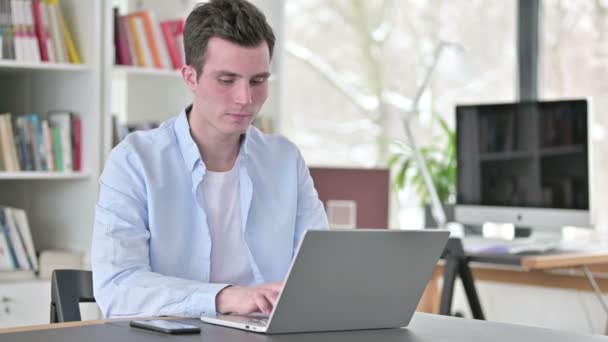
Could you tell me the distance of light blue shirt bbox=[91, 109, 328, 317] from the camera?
78.1 inches

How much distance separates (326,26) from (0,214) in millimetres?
2338

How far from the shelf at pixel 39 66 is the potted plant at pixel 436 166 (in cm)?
167

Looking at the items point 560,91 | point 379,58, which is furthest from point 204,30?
point 379,58

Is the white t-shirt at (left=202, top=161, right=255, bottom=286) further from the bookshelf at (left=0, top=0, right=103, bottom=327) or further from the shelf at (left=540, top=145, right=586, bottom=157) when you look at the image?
the shelf at (left=540, top=145, right=586, bottom=157)

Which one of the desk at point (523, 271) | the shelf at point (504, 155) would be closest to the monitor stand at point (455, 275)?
the desk at point (523, 271)

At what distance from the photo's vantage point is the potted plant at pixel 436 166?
480 cm

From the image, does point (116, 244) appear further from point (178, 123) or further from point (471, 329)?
point (471, 329)

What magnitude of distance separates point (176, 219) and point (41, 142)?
5.90ft

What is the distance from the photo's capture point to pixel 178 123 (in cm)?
223

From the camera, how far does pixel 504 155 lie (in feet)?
13.4

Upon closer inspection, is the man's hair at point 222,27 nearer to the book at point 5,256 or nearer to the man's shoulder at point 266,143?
the man's shoulder at point 266,143

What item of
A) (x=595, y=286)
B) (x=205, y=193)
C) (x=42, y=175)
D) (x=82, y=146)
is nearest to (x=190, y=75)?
(x=205, y=193)

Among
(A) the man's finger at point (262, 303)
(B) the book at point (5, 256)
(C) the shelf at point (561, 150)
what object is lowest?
(B) the book at point (5, 256)

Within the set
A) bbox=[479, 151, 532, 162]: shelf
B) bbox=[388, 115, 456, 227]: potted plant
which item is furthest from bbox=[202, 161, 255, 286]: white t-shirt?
bbox=[388, 115, 456, 227]: potted plant
